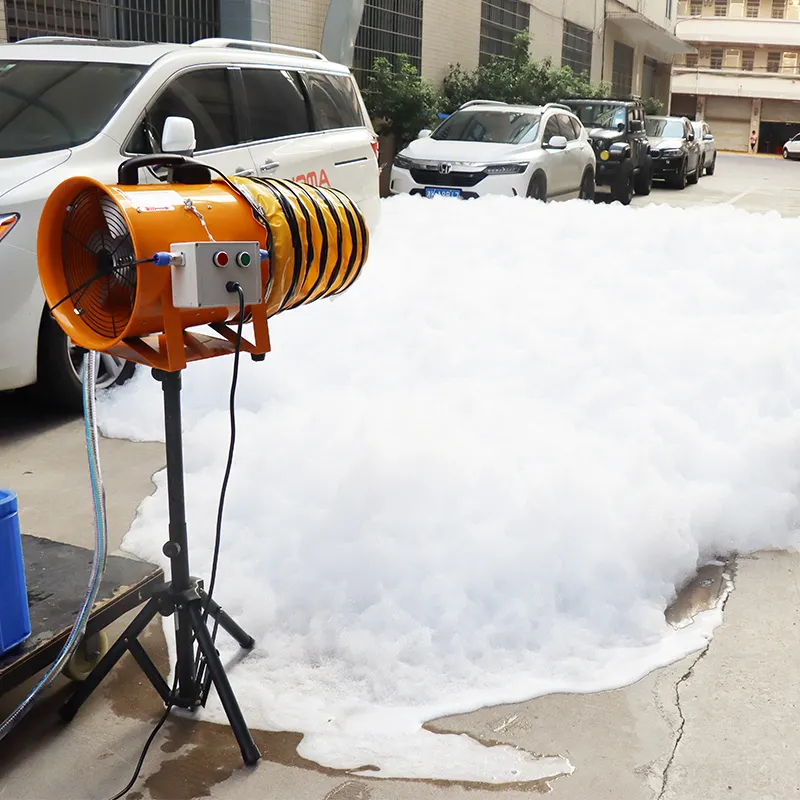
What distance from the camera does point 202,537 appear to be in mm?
3895

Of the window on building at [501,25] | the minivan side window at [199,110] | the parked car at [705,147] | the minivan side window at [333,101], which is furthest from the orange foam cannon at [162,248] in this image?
the parked car at [705,147]

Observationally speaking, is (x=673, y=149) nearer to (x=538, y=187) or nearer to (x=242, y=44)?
(x=538, y=187)

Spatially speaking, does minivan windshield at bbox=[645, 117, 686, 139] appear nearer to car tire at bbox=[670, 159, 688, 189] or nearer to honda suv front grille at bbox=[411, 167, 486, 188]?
car tire at bbox=[670, 159, 688, 189]

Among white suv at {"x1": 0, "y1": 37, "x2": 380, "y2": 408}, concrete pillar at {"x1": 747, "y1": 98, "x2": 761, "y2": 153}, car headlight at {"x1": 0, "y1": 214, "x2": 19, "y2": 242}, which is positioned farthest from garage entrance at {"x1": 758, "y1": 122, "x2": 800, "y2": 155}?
car headlight at {"x1": 0, "y1": 214, "x2": 19, "y2": 242}

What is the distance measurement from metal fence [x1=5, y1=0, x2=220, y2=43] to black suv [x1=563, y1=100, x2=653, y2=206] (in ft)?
23.8

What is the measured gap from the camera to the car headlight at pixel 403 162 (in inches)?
504

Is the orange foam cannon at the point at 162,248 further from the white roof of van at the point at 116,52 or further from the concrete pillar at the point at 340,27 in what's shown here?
the concrete pillar at the point at 340,27

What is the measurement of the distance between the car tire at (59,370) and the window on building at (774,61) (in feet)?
191

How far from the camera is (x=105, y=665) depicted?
2863mm

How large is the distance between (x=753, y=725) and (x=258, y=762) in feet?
4.57

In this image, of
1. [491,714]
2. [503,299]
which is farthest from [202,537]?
[503,299]

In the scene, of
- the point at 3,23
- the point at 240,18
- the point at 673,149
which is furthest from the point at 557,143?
the point at 673,149

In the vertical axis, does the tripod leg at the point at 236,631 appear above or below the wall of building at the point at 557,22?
below

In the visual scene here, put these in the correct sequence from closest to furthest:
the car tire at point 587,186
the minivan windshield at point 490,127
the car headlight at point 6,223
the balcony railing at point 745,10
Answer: the car headlight at point 6,223, the minivan windshield at point 490,127, the car tire at point 587,186, the balcony railing at point 745,10
